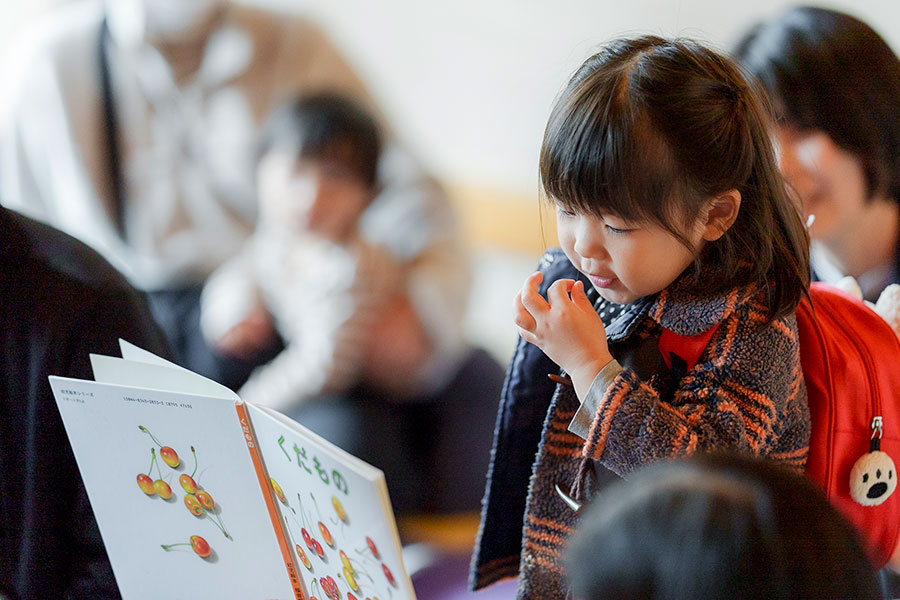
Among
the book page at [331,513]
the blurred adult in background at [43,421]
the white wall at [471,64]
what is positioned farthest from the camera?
the white wall at [471,64]

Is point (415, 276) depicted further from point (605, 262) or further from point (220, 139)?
point (605, 262)

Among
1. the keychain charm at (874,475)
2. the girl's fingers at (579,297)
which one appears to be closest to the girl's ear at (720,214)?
the girl's fingers at (579,297)

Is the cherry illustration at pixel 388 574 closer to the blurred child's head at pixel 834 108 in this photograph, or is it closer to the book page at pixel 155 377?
the book page at pixel 155 377

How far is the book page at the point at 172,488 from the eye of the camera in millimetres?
749

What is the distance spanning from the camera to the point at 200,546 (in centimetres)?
80

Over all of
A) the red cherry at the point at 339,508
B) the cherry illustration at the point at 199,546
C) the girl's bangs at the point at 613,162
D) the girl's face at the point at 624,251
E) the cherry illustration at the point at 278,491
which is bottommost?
the cherry illustration at the point at 199,546

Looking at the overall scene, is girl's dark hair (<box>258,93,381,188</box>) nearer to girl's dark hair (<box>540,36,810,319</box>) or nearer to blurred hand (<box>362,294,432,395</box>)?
blurred hand (<box>362,294,432,395</box>)

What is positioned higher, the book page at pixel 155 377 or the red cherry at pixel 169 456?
the book page at pixel 155 377

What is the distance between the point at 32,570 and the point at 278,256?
3.46ft

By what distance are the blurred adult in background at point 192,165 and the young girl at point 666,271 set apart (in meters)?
1.12

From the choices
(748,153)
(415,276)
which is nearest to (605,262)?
(748,153)

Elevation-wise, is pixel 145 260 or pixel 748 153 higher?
pixel 748 153

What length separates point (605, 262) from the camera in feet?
2.45

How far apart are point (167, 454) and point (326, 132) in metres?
1.15
